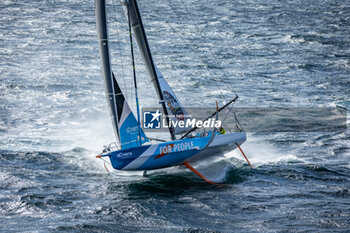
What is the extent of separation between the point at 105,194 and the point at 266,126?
13.2 m

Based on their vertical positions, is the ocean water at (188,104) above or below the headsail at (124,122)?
below

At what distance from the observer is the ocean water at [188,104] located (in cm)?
1852

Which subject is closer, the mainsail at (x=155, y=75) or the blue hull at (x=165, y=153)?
the blue hull at (x=165, y=153)

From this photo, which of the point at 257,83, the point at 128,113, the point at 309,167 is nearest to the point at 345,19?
the point at 257,83

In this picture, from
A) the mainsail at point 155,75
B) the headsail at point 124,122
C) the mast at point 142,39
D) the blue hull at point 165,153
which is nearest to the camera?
the blue hull at point 165,153

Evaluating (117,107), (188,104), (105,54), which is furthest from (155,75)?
Result: (188,104)

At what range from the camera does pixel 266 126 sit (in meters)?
30.5

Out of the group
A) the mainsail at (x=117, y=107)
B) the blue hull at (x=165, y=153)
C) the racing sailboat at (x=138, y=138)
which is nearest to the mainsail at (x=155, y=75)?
the racing sailboat at (x=138, y=138)

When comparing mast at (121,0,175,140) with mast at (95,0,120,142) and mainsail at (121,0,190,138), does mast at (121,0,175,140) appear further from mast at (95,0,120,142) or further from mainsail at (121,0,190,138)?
mast at (95,0,120,142)

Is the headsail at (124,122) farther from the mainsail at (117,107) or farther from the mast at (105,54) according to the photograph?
the mast at (105,54)

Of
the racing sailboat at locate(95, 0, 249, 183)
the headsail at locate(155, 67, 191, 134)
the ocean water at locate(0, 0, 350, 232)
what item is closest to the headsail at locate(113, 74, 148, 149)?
the racing sailboat at locate(95, 0, 249, 183)

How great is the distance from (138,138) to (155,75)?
3038mm

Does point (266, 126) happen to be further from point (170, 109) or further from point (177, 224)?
point (177, 224)

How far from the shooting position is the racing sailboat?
20484 millimetres
